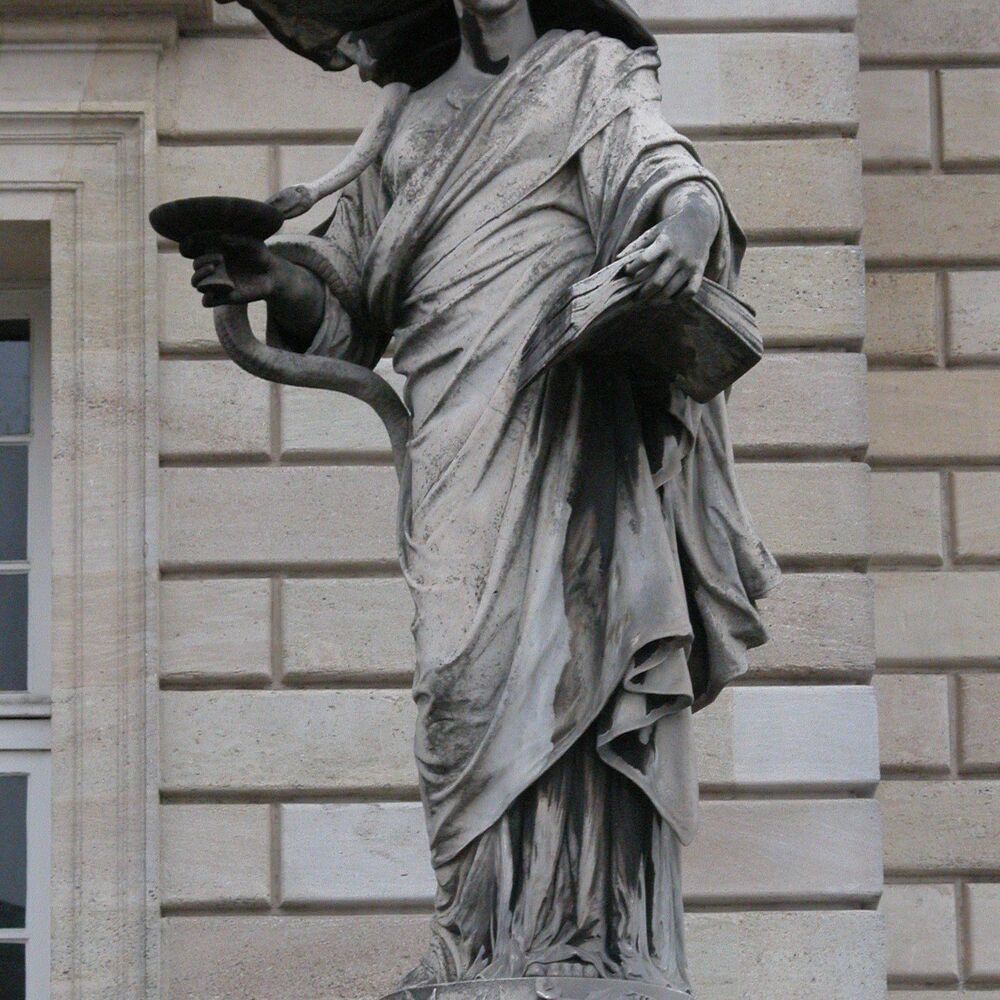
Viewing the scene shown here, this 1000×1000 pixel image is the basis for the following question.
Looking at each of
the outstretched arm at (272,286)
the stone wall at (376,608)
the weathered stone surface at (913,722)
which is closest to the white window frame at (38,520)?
A: the stone wall at (376,608)

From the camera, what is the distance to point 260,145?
12.9m

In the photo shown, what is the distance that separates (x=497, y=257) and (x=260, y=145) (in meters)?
5.98

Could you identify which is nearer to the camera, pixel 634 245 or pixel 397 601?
pixel 634 245

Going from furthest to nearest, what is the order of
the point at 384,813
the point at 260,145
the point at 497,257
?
the point at 260,145, the point at 384,813, the point at 497,257

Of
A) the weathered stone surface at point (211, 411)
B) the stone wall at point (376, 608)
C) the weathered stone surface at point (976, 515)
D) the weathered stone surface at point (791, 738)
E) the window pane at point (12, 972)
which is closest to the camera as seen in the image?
the stone wall at point (376, 608)

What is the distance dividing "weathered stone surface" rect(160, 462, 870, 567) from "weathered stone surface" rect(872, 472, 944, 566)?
2.12 ft

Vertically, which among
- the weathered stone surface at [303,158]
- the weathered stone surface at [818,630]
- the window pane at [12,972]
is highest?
the weathered stone surface at [303,158]

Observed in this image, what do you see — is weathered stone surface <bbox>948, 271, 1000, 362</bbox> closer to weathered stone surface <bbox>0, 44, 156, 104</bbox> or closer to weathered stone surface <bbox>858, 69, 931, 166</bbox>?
weathered stone surface <bbox>858, 69, 931, 166</bbox>

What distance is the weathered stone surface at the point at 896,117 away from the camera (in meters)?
13.5

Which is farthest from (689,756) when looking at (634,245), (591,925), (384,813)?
(384,813)

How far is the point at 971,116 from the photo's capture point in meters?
13.5

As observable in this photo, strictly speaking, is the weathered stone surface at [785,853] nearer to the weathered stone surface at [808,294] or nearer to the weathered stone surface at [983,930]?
the weathered stone surface at [983,930]

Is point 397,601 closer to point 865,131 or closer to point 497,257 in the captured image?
point 865,131

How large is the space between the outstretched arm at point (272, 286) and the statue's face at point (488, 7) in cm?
69
